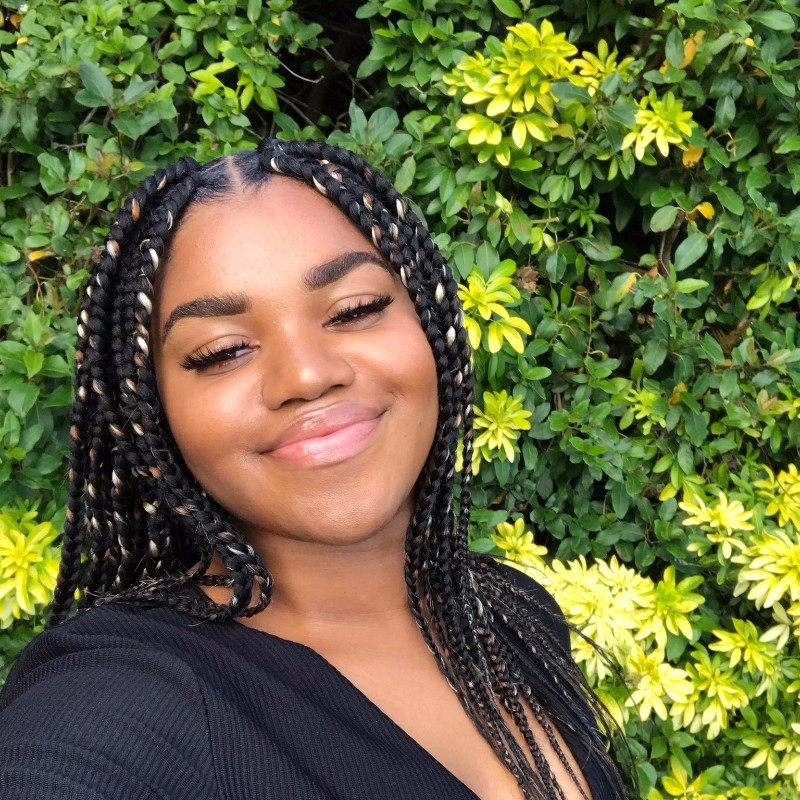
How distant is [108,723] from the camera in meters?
1.01

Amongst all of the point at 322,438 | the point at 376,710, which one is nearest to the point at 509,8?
the point at 322,438

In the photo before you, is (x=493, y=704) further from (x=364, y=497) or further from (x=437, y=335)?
(x=437, y=335)

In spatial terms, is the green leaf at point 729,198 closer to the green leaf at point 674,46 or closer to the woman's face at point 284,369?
the green leaf at point 674,46

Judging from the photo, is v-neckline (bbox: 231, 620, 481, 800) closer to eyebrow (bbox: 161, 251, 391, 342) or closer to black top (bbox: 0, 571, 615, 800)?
black top (bbox: 0, 571, 615, 800)

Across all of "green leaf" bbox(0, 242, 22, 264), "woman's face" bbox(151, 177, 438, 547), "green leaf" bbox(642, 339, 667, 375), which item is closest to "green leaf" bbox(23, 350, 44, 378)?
"green leaf" bbox(0, 242, 22, 264)

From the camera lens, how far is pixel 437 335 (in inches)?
60.9

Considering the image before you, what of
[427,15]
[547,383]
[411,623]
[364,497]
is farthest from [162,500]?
[427,15]

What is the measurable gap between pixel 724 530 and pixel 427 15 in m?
1.69

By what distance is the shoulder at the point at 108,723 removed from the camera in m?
0.95

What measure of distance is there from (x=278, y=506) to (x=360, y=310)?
381 millimetres

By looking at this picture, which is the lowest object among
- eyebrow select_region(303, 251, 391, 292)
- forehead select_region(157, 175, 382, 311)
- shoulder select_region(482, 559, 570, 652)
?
shoulder select_region(482, 559, 570, 652)

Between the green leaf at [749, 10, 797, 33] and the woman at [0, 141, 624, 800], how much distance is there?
1.20 meters

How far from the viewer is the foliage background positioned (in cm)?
200

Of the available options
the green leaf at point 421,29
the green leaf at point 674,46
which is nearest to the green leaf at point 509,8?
the green leaf at point 421,29
